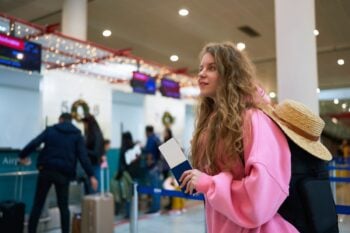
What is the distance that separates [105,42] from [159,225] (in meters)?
5.04

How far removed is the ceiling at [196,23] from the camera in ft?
21.6

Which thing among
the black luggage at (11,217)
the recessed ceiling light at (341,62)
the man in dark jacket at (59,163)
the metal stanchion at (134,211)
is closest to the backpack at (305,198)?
the metal stanchion at (134,211)

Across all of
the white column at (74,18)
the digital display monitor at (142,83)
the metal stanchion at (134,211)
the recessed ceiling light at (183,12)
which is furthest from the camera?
the digital display monitor at (142,83)

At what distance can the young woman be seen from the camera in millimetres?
1015

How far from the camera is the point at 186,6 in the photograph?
23.4ft

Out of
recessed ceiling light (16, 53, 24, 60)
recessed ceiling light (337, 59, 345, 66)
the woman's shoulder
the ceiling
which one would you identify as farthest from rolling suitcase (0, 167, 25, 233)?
recessed ceiling light (337, 59, 345, 66)

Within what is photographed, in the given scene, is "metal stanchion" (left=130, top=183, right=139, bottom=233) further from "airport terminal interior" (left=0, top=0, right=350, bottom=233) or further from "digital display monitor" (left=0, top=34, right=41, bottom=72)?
"digital display monitor" (left=0, top=34, right=41, bottom=72)

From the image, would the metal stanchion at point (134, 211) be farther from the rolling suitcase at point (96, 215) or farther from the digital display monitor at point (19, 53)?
the digital display monitor at point (19, 53)

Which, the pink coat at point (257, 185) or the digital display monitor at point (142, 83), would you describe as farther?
the digital display monitor at point (142, 83)

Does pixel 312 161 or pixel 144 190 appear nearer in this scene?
pixel 312 161

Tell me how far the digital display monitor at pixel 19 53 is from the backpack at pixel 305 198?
198 inches

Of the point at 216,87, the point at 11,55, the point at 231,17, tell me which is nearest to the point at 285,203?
the point at 216,87

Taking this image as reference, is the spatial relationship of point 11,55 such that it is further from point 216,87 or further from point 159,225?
point 216,87

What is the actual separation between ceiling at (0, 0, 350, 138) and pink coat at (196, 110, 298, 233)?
5.11 metres
